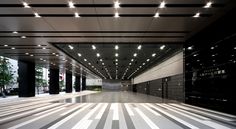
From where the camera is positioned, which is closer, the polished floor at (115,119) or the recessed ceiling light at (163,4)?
the polished floor at (115,119)

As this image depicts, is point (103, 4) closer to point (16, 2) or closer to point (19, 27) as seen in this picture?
point (16, 2)

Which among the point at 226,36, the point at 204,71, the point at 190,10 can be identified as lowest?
the point at 204,71

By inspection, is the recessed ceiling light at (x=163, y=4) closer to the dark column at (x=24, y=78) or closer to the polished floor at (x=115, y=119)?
the polished floor at (x=115, y=119)

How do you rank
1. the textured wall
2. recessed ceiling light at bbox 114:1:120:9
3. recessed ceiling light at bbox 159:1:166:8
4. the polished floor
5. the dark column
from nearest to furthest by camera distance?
the polished floor → recessed ceiling light at bbox 159:1:166:8 → recessed ceiling light at bbox 114:1:120:9 → the textured wall → the dark column

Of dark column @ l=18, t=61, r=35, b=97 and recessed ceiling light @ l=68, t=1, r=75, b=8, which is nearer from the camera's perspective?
recessed ceiling light @ l=68, t=1, r=75, b=8

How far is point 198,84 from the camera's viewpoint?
67.7 feet

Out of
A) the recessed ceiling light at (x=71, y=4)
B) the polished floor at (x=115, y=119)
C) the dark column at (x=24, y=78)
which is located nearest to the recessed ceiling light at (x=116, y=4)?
the recessed ceiling light at (x=71, y=4)

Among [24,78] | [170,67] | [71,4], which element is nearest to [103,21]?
[71,4]

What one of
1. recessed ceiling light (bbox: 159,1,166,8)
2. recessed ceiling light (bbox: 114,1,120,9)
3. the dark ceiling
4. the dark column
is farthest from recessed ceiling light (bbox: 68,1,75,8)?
the dark column

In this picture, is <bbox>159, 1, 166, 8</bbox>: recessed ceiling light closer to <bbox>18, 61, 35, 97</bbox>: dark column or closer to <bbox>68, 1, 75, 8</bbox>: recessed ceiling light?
<bbox>68, 1, 75, 8</bbox>: recessed ceiling light

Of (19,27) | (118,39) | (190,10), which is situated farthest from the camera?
(118,39)

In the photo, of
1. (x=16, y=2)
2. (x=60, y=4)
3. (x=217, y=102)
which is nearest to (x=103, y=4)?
(x=60, y=4)

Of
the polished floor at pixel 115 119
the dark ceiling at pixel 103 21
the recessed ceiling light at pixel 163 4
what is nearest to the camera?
the polished floor at pixel 115 119

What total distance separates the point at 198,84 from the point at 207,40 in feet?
11.0
